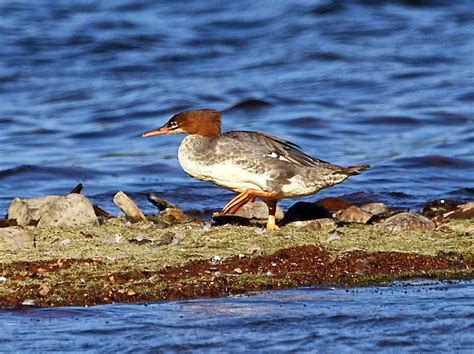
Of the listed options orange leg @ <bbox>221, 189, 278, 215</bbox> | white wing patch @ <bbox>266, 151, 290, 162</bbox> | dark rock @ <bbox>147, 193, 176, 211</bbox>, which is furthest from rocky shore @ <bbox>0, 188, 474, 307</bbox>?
dark rock @ <bbox>147, 193, 176, 211</bbox>

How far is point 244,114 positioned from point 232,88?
1.71m

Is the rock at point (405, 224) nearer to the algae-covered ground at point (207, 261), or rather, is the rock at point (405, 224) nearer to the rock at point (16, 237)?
the algae-covered ground at point (207, 261)

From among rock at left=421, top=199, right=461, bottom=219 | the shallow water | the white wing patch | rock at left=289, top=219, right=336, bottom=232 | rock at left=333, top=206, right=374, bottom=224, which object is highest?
the white wing patch

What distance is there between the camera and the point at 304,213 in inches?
358

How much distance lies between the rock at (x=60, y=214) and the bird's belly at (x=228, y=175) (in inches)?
31.5

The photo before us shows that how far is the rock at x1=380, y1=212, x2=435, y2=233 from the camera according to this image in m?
8.20

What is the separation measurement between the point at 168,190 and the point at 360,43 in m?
9.47

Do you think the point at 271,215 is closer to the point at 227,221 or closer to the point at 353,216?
the point at 227,221

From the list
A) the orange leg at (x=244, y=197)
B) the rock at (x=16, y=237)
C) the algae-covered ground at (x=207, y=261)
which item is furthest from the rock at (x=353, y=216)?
the rock at (x=16, y=237)

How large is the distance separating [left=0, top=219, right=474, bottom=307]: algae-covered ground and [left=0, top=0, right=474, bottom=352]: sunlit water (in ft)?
0.80

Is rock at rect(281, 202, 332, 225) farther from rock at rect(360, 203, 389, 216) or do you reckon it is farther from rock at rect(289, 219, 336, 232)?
rock at rect(360, 203, 389, 216)

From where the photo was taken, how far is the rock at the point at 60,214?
8.52 meters

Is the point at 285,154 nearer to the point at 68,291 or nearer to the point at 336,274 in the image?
the point at 336,274

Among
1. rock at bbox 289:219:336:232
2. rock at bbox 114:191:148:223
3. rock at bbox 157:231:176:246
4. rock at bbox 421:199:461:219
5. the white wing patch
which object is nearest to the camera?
rock at bbox 157:231:176:246
